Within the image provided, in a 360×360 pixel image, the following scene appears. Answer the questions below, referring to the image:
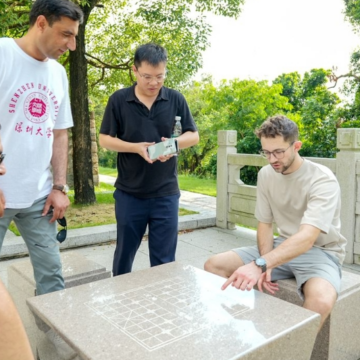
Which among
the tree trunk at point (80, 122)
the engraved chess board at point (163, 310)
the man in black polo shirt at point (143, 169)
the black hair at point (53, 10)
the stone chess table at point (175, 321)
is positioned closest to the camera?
the stone chess table at point (175, 321)

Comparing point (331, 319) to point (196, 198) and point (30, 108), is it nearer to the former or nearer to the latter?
point (30, 108)

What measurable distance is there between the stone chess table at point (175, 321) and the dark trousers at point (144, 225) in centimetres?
66

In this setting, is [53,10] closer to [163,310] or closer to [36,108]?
[36,108]

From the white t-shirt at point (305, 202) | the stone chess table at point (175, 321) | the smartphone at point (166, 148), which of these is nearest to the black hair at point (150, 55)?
the smartphone at point (166, 148)

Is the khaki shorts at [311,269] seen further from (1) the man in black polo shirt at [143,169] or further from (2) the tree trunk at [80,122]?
(2) the tree trunk at [80,122]

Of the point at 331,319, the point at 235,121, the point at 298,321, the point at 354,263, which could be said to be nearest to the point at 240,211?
the point at 354,263

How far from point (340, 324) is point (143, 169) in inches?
61.7

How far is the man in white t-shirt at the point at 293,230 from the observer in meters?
2.24

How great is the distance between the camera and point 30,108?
86.7 inches

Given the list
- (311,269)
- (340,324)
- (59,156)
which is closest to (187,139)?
(59,156)

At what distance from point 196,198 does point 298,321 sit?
7.40 m

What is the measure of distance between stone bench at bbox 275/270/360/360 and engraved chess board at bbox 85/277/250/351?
548mm

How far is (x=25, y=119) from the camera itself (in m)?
2.19

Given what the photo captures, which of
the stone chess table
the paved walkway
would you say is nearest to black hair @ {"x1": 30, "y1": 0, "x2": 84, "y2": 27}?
the stone chess table
